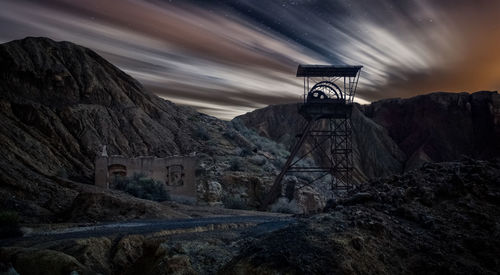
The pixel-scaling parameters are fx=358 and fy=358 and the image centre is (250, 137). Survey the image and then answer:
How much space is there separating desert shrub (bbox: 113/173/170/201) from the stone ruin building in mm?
947

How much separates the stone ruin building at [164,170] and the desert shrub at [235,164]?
5.08 m

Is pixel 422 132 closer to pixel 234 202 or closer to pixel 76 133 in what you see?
pixel 234 202

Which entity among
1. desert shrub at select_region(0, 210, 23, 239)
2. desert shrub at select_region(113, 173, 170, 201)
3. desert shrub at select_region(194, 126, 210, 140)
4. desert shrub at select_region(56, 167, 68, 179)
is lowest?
desert shrub at select_region(113, 173, 170, 201)

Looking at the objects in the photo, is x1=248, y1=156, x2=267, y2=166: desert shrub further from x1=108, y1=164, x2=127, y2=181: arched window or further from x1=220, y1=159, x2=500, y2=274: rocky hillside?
x1=220, y1=159, x2=500, y2=274: rocky hillside

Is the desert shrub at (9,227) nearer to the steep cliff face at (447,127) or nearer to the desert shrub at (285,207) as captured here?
the desert shrub at (285,207)

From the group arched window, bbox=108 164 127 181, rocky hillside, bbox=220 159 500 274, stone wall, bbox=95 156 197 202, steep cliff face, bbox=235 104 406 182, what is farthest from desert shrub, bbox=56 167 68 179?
steep cliff face, bbox=235 104 406 182

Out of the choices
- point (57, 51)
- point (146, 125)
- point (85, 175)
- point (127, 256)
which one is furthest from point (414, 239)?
point (57, 51)

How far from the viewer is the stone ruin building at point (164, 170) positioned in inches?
1101

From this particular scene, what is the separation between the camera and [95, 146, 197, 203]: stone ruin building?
2795cm

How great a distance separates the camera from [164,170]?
29.0 m

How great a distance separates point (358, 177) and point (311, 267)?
60695 mm

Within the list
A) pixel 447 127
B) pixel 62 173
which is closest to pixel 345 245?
pixel 62 173

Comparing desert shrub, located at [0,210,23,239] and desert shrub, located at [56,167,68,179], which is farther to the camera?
desert shrub, located at [56,167,68,179]

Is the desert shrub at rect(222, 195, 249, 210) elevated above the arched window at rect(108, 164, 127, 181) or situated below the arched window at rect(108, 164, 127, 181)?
below
